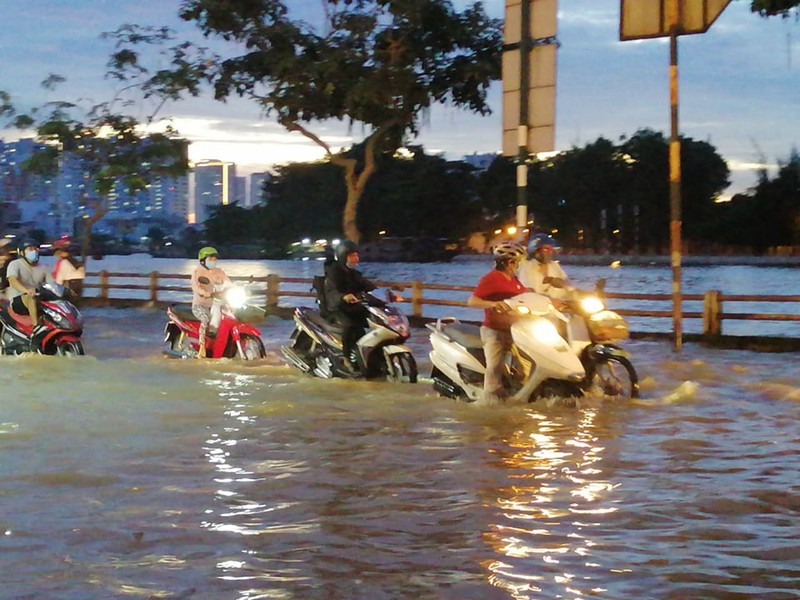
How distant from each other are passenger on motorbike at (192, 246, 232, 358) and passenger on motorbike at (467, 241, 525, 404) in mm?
4999

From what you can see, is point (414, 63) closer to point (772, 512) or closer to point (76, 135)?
point (76, 135)

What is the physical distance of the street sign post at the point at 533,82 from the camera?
46.8ft

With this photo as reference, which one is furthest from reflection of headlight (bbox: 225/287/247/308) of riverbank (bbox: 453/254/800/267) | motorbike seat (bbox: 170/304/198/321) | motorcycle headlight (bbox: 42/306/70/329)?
riverbank (bbox: 453/254/800/267)

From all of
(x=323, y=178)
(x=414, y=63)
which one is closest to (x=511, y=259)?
(x=414, y=63)

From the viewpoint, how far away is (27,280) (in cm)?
1512

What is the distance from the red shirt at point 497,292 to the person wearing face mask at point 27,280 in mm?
7063

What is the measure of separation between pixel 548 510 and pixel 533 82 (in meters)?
8.73

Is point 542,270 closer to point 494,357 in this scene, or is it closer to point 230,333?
point 494,357

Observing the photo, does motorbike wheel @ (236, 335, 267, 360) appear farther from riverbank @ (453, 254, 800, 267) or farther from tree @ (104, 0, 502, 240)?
riverbank @ (453, 254, 800, 267)

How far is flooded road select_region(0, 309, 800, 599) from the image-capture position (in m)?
5.34

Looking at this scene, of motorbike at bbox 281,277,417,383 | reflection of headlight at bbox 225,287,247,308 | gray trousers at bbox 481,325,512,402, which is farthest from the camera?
reflection of headlight at bbox 225,287,247,308

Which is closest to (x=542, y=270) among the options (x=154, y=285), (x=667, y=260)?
(x=154, y=285)

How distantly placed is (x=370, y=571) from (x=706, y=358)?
11376mm

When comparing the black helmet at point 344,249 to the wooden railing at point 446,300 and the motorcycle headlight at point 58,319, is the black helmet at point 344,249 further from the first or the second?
the motorcycle headlight at point 58,319
